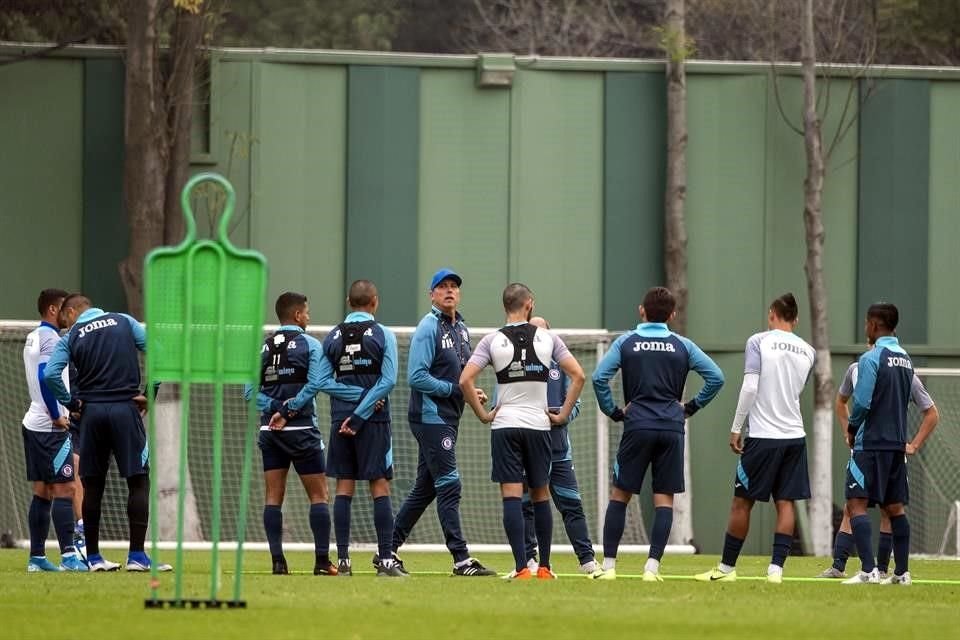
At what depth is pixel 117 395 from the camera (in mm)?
13266

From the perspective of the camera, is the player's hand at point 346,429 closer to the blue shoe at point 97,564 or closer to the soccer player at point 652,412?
the soccer player at point 652,412

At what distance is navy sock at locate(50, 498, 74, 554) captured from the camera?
13672mm

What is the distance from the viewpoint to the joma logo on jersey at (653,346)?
12.5m

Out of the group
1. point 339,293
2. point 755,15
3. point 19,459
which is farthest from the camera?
point 755,15

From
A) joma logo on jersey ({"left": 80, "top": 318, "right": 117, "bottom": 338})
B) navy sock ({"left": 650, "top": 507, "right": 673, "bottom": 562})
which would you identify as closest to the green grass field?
navy sock ({"left": 650, "top": 507, "right": 673, "bottom": 562})

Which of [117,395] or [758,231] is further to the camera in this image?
[758,231]

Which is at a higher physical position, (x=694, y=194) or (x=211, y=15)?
(x=211, y=15)

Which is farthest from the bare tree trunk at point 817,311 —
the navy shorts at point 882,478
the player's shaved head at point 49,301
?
the player's shaved head at point 49,301

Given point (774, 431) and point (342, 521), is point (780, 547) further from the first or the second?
point (342, 521)

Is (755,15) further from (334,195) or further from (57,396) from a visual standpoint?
(57,396)

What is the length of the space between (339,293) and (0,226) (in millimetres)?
4466

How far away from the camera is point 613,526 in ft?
41.1

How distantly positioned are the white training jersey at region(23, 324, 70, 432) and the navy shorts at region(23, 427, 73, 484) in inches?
2.5

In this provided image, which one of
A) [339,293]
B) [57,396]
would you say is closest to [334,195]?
[339,293]
